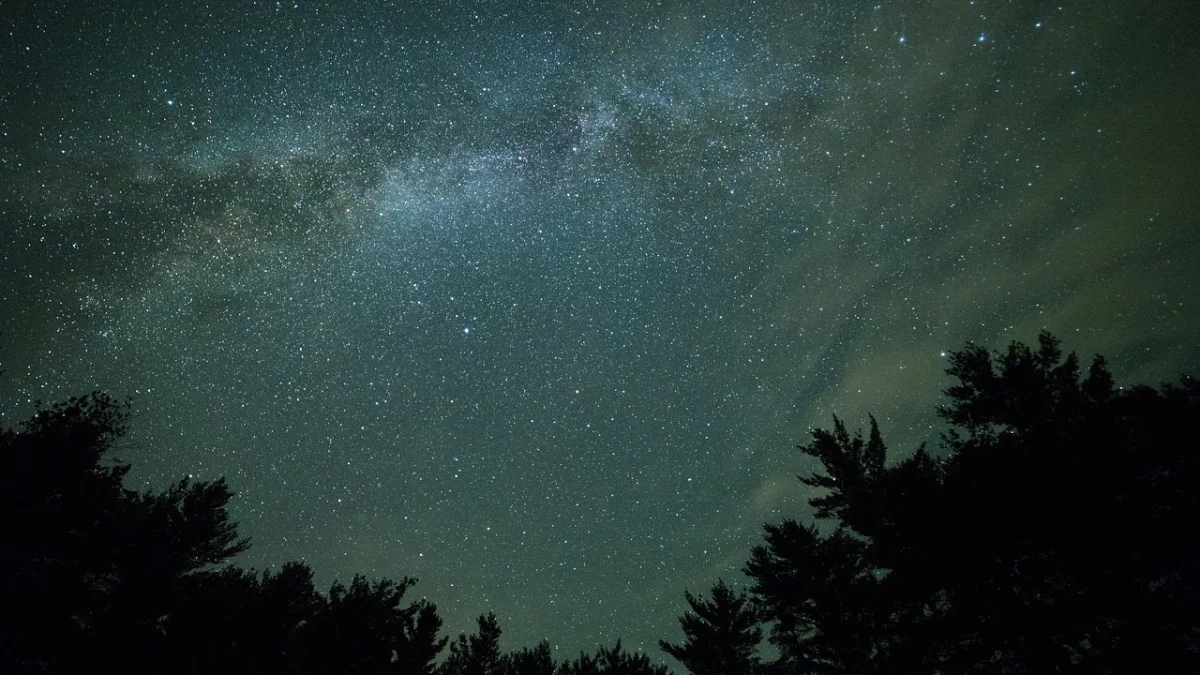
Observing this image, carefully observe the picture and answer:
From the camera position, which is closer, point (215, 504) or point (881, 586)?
point (881, 586)

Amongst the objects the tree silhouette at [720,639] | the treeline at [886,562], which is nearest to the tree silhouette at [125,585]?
the treeline at [886,562]

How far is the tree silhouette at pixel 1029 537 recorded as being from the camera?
10039 mm

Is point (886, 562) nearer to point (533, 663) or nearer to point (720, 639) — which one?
point (720, 639)

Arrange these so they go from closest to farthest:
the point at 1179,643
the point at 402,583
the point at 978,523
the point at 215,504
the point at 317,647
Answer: the point at 1179,643
the point at 978,523
the point at 317,647
the point at 215,504
the point at 402,583

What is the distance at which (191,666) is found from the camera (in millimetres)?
11938

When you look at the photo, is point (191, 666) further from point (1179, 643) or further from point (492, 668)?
point (1179, 643)

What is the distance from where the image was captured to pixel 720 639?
17594mm

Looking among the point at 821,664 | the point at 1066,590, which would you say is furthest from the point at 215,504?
the point at 1066,590

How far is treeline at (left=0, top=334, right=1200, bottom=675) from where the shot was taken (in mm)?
10250

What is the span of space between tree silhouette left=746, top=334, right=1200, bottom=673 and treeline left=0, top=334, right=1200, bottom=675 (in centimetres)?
4

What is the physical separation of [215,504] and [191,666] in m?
4.17

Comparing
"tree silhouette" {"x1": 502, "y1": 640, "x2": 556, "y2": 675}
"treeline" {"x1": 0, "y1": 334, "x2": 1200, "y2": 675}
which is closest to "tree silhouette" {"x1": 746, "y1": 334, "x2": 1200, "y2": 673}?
"treeline" {"x1": 0, "y1": 334, "x2": 1200, "y2": 675}

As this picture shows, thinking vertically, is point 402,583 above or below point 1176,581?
above

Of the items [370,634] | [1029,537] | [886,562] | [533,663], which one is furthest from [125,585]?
[1029,537]
